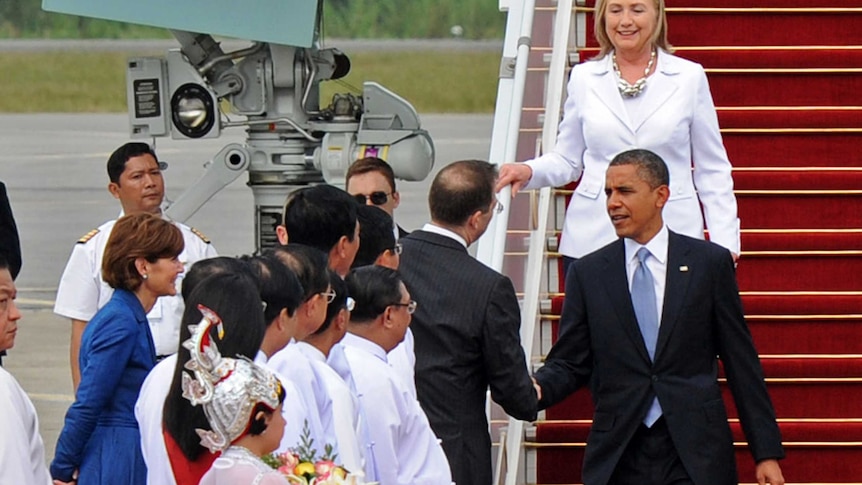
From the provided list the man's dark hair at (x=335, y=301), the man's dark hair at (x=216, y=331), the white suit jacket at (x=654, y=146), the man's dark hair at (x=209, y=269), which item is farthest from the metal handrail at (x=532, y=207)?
the man's dark hair at (x=216, y=331)

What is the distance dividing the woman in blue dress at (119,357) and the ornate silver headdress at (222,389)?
1.64m

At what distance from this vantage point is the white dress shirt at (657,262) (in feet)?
17.5

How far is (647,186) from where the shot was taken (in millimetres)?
5230

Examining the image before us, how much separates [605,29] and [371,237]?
1218 mm

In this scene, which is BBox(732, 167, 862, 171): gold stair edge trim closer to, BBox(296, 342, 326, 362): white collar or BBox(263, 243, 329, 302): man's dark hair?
BBox(263, 243, 329, 302): man's dark hair

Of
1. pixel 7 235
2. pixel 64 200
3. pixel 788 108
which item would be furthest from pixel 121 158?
pixel 64 200

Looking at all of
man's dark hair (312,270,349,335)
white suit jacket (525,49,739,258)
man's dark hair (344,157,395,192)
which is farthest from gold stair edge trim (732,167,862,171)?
man's dark hair (312,270,349,335)

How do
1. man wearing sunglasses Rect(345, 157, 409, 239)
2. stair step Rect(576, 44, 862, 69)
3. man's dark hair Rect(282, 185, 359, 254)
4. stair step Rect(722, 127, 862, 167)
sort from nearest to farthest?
1. man's dark hair Rect(282, 185, 359, 254)
2. man wearing sunglasses Rect(345, 157, 409, 239)
3. stair step Rect(722, 127, 862, 167)
4. stair step Rect(576, 44, 862, 69)

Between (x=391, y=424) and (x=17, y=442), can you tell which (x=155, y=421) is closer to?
(x=17, y=442)

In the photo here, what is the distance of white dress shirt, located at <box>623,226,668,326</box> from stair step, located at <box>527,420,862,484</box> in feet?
4.21

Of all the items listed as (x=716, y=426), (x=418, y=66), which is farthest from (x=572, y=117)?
(x=418, y=66)

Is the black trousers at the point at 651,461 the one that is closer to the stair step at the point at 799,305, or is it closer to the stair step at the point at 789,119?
the stair step at the point at 799,305

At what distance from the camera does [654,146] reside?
573cm

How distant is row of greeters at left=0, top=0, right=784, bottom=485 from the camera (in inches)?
180
